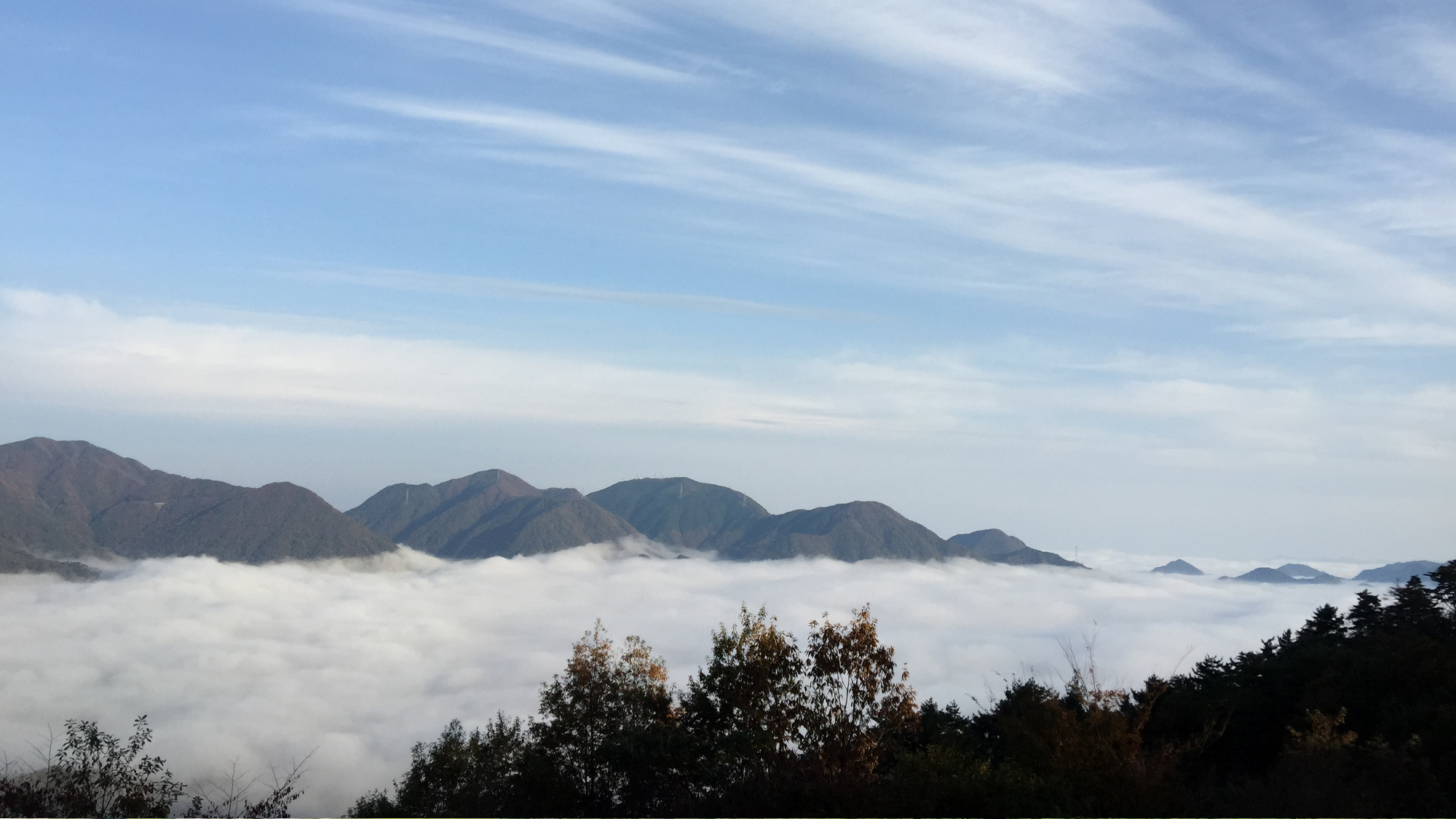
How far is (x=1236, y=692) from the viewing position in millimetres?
48000

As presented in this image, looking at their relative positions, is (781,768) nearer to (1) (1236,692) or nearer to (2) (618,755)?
(2) (618,755)

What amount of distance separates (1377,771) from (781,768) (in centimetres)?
1385

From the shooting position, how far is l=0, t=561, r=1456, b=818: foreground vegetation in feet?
55.9

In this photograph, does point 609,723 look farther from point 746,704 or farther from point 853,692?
point 853,692

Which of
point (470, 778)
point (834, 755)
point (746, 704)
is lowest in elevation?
point (470, 778)

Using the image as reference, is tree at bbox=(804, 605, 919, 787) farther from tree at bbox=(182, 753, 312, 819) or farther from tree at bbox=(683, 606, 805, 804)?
tree at bbox=(182, 753, 312, 819)

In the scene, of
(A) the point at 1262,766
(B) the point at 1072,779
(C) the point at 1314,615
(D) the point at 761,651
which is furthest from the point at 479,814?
(C) the point at 1314,615

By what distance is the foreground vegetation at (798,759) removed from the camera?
55.9 feet

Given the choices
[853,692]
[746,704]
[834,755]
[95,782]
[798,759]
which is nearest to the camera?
[95,782]

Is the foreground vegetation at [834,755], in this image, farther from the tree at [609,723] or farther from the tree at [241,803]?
the tree at [241,803]

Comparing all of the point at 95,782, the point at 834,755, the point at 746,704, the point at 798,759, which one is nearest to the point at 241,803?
the point at 95,782

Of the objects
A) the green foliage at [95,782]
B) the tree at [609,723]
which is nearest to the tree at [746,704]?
the tree at [609,723]

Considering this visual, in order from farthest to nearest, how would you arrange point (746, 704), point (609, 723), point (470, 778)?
point (470, 778) < point (609, 723) < point (746, 704)

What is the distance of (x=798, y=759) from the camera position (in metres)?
23.3
